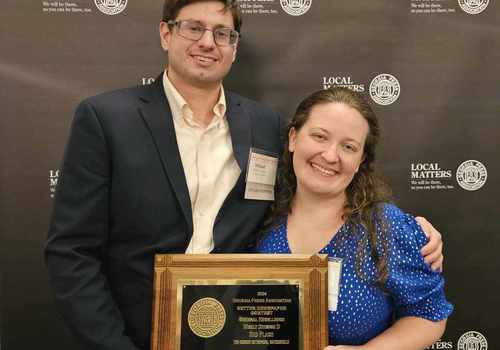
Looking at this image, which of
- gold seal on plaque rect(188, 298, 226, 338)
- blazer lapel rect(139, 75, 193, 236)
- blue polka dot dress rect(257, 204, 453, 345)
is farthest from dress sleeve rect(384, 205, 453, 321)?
blazer lapel rect(139, 75, 193, 236)

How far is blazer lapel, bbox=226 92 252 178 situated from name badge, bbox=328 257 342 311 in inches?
18.5

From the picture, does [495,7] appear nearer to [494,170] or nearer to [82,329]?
[494,170]

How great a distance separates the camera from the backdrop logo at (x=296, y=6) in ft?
7.49

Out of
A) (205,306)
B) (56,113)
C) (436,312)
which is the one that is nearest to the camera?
(205,306)

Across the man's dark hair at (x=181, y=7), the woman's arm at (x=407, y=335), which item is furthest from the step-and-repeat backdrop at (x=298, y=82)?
the woman's arm at (x=407, y=335)

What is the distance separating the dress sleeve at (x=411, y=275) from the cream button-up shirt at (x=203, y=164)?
599 millimetres

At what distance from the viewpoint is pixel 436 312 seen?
1.60 meters

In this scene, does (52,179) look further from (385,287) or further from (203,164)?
(385,287)

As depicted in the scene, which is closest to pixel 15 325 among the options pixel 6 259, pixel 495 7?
pixel 6 259

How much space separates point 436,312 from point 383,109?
108cm

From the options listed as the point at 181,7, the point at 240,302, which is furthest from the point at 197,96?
the point at 240,302

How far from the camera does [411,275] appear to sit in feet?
5.14

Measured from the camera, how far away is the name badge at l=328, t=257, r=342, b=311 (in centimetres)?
155

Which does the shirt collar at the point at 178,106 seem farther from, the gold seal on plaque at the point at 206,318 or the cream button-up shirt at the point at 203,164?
the gold seal on plaque at the point at 206,318
